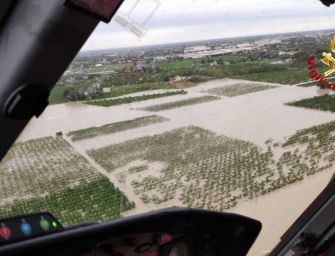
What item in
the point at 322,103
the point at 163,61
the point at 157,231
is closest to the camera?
the point at 157,231

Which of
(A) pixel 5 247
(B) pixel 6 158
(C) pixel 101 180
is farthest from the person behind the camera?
(C) pixel 101 180

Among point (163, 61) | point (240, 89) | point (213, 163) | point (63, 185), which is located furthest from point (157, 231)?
point (240, 89)

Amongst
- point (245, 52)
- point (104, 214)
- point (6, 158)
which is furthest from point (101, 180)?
point (6, 158)

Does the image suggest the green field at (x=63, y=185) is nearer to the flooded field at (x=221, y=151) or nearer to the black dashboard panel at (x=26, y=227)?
the flooded field at (x=221, y=151)

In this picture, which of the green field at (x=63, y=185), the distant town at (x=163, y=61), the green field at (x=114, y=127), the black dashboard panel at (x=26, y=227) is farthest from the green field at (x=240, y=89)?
the black dashboard panel at (x=26, y=227)

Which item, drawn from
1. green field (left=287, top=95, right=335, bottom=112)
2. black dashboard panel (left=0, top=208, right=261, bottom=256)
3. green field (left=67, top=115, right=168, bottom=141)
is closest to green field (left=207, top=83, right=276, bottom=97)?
green field (left=287, top=95, right=335, bottom=112)

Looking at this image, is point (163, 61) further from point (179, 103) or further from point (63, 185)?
point (179, 103)

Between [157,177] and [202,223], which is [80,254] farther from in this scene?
[157,177]
